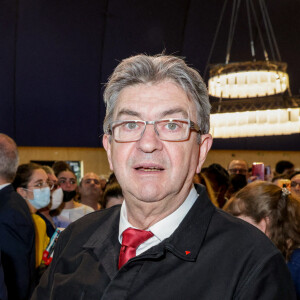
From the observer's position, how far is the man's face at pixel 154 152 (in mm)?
1551

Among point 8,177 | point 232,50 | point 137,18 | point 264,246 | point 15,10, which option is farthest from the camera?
point 232,50

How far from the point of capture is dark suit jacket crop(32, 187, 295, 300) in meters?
1.32

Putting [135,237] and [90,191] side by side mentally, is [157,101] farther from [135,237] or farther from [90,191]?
[90,191]

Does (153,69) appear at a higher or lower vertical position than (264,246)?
higher

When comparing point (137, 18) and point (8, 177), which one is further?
point (137, 18)

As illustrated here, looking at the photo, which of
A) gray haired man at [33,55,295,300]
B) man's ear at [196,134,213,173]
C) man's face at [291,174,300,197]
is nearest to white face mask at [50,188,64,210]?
man's face at [291,174,300,197]

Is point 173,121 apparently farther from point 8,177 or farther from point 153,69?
point 8,177

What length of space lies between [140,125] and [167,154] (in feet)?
0.49

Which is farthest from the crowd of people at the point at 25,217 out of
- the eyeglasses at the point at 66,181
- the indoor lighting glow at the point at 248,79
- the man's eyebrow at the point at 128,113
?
the indoor lighting glow at the point at 248,79

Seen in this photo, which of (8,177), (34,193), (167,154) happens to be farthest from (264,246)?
(34,193)

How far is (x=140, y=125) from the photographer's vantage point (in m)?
1.60

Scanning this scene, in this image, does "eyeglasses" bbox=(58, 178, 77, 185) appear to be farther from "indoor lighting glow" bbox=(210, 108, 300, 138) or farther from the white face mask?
"indoor lighting glow" bbox=(210, 108, 300, 138)

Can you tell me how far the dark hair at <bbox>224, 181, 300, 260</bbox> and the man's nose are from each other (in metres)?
1.64

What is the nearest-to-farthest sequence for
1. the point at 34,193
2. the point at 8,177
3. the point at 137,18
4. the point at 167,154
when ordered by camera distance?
1. the point at 167,154
2. the point at 8,177
3. the point at 34,193
4. the point at 137,18
